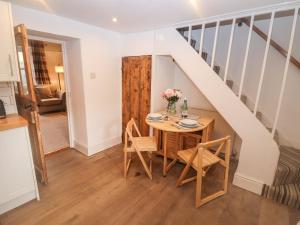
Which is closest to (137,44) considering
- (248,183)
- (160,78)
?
(160,78)

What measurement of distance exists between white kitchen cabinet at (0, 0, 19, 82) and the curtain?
5.11 m

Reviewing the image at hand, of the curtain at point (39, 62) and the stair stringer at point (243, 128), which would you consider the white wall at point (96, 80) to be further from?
the curtain at point (39, 62)

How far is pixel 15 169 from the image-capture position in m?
1.70

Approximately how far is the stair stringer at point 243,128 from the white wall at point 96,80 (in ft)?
4.54

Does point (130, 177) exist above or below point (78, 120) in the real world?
below

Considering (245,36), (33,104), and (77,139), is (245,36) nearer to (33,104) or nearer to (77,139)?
(33,104)

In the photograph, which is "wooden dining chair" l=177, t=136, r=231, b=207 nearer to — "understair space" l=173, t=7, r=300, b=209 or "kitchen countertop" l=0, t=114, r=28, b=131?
"understair space" l=173, t=7, r=300, b=209

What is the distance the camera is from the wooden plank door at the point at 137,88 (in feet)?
9.61

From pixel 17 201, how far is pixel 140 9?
260 cm

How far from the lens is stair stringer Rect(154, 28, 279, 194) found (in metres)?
2.03

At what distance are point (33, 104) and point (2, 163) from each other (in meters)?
0.65

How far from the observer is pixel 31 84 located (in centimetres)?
181

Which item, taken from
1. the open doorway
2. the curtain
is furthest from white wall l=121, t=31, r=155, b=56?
the curtain

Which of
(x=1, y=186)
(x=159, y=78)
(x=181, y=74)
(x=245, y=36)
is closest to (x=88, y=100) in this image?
(x=159, y=78)
